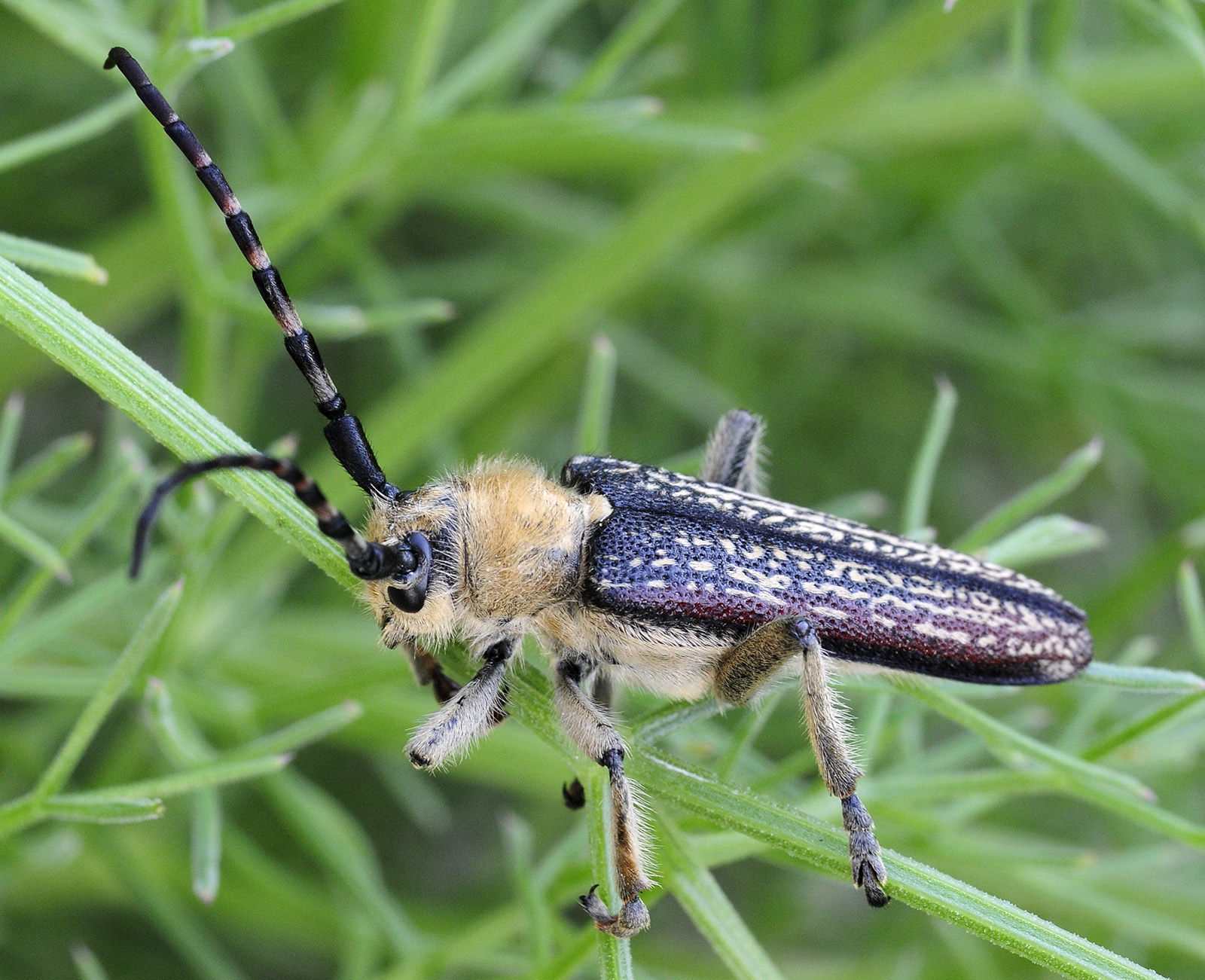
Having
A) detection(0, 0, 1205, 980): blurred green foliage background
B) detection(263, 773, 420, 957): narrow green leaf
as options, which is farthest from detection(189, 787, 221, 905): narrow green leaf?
detection(263, 773, 420, 957): narrow green leaf

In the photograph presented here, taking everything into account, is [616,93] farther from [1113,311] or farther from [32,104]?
[1113,311]

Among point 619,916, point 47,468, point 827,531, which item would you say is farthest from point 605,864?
point 47,468

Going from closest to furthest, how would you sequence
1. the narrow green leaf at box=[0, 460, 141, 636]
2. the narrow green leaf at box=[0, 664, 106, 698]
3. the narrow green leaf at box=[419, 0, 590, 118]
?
the narrow green leaf at box=[0, 460, 141, 636] → the narrow green leaf at box=[0, 664, 106, 698] → the narrow green leaf at box=[419, 0, 590, 118]

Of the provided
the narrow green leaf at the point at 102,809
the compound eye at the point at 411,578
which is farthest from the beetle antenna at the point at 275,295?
the narrow green leaf at the point at 102,809

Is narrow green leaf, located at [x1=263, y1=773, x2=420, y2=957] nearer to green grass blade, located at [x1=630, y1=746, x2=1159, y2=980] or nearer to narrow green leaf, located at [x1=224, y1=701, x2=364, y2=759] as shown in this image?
narrow green leaf, located at [x1=224, y1=701, x2=364, y2=759]

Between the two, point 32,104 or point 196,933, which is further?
point 32,104

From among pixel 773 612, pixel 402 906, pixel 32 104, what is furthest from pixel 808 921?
pixel 32 104

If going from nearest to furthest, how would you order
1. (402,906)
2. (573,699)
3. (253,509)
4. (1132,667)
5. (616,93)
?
(253,509)
(573,699)
(1132,667)
(616,93)
(402,906)


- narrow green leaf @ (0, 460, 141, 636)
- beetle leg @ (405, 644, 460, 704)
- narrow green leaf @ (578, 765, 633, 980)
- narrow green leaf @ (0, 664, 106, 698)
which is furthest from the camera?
narrow green leaf @ (0, 664, 106, 698)
